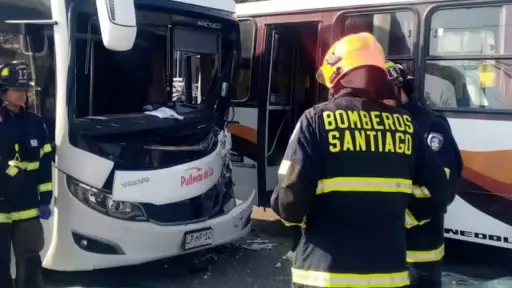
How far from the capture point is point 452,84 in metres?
6.11

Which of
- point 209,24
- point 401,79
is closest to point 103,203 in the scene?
point 209,24

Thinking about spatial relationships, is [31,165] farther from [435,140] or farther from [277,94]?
[277,94]

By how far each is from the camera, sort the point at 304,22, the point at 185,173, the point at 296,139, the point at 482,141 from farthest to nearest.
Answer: the point at 304,22, the point at 482,141, the point at 185,173, the point at 296,139

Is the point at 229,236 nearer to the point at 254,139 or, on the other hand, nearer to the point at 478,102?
the point at 254,139

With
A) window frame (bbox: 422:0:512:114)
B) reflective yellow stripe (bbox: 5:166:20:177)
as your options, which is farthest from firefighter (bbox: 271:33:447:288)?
window frame (bbox: 422:0:512:114)

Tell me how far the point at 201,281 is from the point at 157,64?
201 cm

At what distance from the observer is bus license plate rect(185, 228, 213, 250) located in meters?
5.50

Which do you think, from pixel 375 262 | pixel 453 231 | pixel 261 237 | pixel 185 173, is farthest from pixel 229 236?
pixel 375 262

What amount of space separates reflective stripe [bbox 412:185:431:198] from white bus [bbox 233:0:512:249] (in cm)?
324

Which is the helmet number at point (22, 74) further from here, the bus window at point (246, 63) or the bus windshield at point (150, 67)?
the bus window at point (246, 63)

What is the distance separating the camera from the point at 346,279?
8.44 ft

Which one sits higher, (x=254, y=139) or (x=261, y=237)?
(x=254, y=139)

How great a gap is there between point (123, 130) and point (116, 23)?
43.6 inches

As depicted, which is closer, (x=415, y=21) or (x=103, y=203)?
(x=103, y=203)
